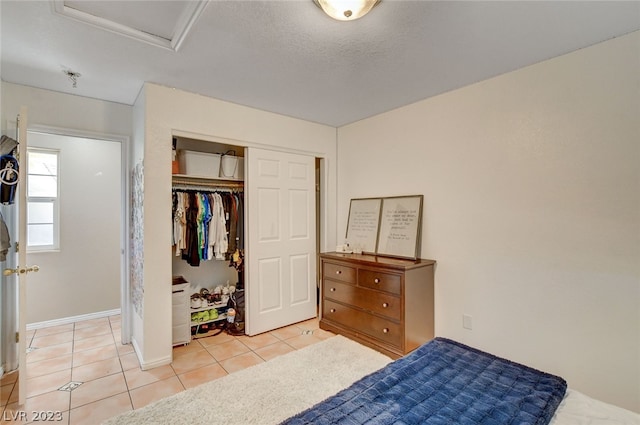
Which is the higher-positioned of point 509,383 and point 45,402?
point 509,383

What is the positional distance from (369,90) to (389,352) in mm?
2481

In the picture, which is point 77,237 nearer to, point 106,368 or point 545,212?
point 106,368

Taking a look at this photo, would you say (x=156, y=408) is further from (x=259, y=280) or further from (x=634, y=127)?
(x=634, y=127)

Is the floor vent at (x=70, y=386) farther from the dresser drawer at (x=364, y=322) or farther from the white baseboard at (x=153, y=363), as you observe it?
the dresser drawer at (x=364, y=322)

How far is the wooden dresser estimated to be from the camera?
2.65 meters

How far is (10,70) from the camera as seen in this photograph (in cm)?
240

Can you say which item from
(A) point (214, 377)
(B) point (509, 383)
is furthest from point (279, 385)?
(B) point (509, 383)

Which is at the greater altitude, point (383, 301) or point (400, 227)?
point (400, 227)

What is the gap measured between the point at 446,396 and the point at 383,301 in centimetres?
151

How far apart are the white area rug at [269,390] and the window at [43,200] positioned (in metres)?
3.02

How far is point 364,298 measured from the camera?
2.97 metres

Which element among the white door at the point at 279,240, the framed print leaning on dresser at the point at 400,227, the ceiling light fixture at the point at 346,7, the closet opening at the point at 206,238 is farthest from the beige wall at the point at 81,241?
the ceiling light fixture at the point at 346,7

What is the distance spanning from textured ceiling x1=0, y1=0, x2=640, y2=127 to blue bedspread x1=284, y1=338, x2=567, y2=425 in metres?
1.97

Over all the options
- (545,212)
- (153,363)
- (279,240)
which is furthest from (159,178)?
(545,212)
